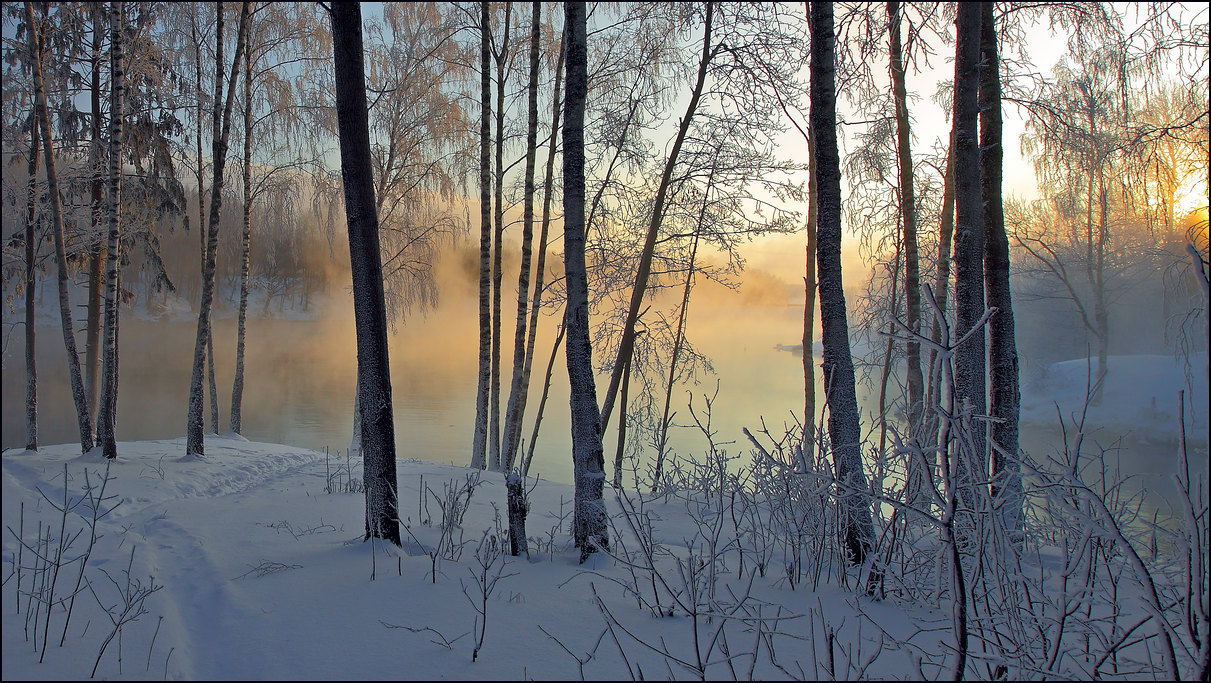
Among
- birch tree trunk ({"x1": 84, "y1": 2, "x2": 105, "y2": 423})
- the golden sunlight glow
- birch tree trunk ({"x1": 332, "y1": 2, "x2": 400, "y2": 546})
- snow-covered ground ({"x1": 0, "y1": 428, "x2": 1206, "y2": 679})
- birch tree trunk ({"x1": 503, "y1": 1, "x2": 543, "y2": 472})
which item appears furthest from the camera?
birch tree trunk ({"x1": 503, "y1": 1, "x2": 543, "y2": 472})

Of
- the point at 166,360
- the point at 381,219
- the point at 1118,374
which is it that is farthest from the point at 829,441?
the point at 166,360

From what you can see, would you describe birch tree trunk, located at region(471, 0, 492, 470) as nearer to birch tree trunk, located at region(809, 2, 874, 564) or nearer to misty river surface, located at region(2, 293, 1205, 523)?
misty river surface, located at region(2, 293, 1205, 523)

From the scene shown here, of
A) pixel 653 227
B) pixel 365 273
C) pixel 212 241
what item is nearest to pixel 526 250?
pixel 653 227

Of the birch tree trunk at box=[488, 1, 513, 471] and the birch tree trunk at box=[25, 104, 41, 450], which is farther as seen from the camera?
the birch tree trunk at box=[488, 1, 513, 471]

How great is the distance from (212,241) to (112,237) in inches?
68.3

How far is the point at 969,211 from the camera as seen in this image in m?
4.75

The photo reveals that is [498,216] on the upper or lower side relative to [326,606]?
upper

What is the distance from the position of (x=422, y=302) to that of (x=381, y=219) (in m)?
1.67

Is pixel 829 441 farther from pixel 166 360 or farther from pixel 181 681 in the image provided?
pixel 166 360

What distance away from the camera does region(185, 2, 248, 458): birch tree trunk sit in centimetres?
802

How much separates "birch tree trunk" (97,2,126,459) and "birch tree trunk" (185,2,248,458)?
33.3 inches

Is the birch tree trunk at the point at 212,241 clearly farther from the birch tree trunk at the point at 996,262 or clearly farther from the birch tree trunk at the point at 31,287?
the birch tree trunk at the point at 996,262

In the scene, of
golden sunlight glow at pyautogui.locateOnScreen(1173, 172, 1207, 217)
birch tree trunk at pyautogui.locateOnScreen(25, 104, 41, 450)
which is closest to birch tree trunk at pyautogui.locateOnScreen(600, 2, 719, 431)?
golden sunlight glow at pyautogui.locateOnScreen(1173, 172, 1207, 217)

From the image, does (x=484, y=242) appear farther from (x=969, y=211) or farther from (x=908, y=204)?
(x=969, y=211)
